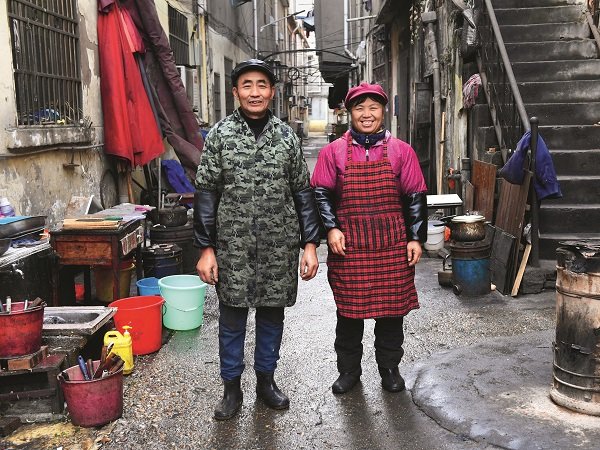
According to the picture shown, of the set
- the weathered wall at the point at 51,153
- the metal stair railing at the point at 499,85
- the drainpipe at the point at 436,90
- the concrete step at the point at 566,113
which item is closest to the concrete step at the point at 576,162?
the metal stair railing at the point at 499,85

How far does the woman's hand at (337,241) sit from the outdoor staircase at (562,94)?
403 cm

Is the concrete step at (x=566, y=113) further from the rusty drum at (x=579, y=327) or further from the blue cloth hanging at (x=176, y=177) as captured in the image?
the blue cloth hanging at (x=176, y=177)

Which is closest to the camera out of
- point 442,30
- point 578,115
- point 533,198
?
point 533,198

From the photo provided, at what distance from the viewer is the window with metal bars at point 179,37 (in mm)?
13117

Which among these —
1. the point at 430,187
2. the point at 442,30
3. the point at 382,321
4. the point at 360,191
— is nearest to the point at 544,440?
the point at 382,321

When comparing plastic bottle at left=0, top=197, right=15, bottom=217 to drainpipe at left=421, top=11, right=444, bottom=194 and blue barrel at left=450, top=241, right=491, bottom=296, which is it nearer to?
blue barrel at left=450, top=241, right=491, bottom=296

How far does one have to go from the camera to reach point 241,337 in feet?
13.7

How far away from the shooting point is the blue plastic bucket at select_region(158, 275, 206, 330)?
5840 mm

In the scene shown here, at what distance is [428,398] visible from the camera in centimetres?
436

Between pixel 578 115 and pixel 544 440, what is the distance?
6266 mm

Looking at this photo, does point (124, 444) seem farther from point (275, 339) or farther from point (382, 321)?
point (382, 321)

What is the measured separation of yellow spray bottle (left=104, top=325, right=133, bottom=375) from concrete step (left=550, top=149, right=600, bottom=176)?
581cm

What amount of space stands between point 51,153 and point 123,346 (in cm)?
351

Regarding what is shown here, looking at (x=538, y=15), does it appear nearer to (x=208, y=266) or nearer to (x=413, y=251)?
(x=413, y=251)
